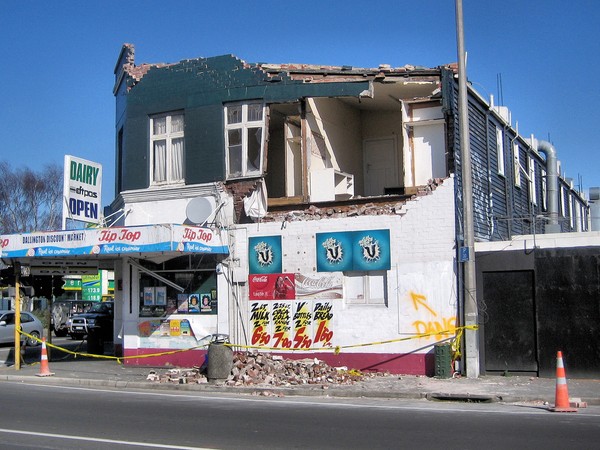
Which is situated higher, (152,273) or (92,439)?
(152,273)

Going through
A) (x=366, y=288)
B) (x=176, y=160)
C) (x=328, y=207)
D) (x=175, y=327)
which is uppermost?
(x=176, y=160)

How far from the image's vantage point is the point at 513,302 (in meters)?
16.9

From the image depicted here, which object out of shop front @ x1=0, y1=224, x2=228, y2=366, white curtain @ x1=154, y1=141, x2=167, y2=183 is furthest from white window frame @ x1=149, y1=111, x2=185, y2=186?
shop front @ x1=0, y1=224, x2=228, y2=366

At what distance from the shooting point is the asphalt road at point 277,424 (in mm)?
9227

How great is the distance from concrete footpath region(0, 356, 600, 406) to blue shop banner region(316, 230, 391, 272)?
2815 mm

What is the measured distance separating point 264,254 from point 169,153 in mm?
4371

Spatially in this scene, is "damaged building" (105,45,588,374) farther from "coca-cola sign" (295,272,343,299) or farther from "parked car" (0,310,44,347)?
"parked car" (0,310,44,347)

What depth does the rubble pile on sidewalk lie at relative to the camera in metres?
16.2

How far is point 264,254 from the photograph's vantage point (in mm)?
19500

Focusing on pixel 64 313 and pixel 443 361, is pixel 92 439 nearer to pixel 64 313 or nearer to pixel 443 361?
pixel 443 361

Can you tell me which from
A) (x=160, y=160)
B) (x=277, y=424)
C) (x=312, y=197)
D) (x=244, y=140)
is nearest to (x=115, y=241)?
(x=160, y=160)

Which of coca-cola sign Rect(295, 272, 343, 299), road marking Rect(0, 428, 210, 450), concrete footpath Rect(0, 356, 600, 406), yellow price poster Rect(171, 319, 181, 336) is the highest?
coca-cola sign Rect(295, 272, 343, 299)

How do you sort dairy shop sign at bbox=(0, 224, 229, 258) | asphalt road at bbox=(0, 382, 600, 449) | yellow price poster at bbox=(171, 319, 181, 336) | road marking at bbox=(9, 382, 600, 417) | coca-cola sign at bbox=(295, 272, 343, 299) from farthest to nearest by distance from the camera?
1. yellow price poster at bbox=(171, 319, 181, 336)
2. coca-cola sign at bbox=(295, 272, 343, 299)
3. dairy shop sign at bbox=(0, 224, 229, 258)
4. road marking at bbox=(9, 382, 600, 417)
5. asphalt road at bbox=(0, 382, 600, 449)

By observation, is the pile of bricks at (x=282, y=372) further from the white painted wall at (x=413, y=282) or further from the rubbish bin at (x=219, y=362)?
the white painted wall at (x=413, y=282)
